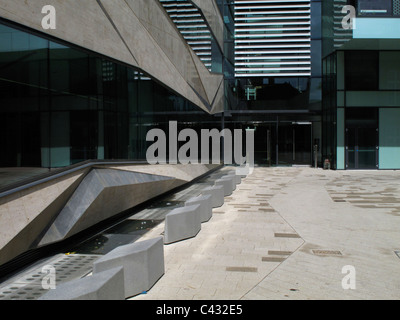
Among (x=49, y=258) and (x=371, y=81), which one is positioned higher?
(x=371, y=81)

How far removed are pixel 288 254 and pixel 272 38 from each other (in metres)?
28.6

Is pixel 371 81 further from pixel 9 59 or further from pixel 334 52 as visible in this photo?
pixel 9 59

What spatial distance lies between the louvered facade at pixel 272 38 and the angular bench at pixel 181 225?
2599 cm

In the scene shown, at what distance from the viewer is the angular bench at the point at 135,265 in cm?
618

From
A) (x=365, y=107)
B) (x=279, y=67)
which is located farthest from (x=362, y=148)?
(x=279, y=67)

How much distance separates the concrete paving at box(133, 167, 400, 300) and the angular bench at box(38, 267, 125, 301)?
2.70ft

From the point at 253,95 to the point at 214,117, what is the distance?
598 cm

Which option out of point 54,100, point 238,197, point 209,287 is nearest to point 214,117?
point 238,197

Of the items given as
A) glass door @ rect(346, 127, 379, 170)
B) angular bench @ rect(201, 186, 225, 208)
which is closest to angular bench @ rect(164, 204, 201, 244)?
angular bench @ rect(201, 186, 225, 208)

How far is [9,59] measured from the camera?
266 inches

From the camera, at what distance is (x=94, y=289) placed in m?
4.76

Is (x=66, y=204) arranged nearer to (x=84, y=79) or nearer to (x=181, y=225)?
(x=181, y=225)
